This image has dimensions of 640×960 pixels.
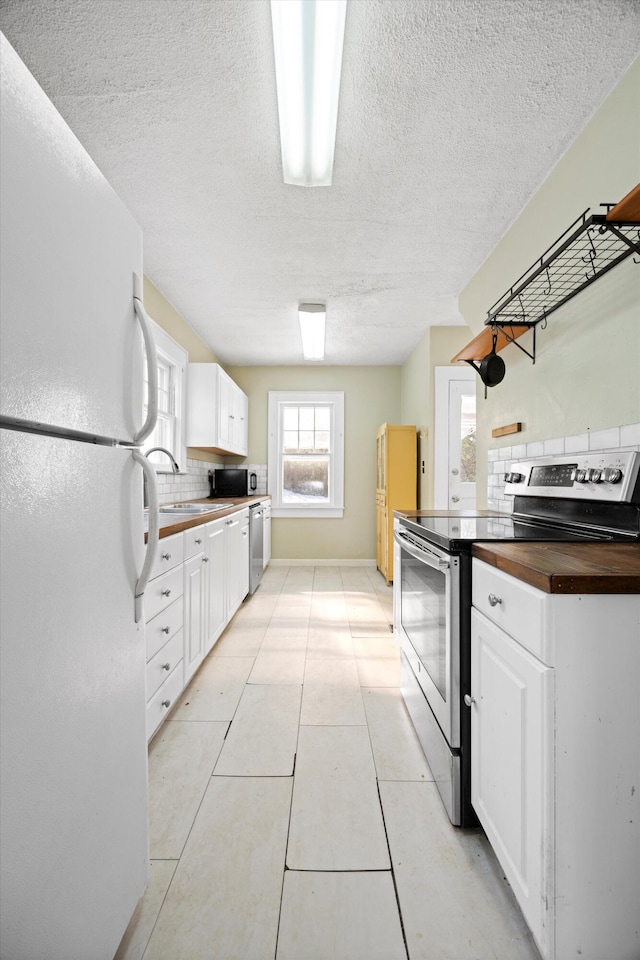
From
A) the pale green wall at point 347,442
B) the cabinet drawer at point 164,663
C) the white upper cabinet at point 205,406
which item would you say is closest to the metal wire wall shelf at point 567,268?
the cabinet drawer at point 164,663

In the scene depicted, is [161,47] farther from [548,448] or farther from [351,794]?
[351,794]

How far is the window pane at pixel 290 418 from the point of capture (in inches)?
240

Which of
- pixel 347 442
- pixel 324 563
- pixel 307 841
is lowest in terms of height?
pixel 307 841

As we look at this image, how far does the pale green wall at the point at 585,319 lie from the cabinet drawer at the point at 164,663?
6.42 ft

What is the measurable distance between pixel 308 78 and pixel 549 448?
1706 millimetres

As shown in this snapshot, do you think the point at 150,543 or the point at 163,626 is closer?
the point at 150,543

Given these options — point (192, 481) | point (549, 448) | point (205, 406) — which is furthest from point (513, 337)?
point (192, 481)

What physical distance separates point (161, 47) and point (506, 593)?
2.02 meters

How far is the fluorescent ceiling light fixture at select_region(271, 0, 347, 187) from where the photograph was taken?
1.37 m

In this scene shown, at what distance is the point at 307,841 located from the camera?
1.46m

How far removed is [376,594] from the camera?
179 inches

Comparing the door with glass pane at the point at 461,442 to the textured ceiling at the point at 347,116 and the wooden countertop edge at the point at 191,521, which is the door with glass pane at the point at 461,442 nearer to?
the textured ceiling at the point at 347,116

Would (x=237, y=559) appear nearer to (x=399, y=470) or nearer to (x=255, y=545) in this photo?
(x=255, y=545)

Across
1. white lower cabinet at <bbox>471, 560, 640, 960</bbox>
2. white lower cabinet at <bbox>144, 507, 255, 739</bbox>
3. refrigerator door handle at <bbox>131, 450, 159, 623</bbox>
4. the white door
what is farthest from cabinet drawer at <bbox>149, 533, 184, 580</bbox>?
the white door
